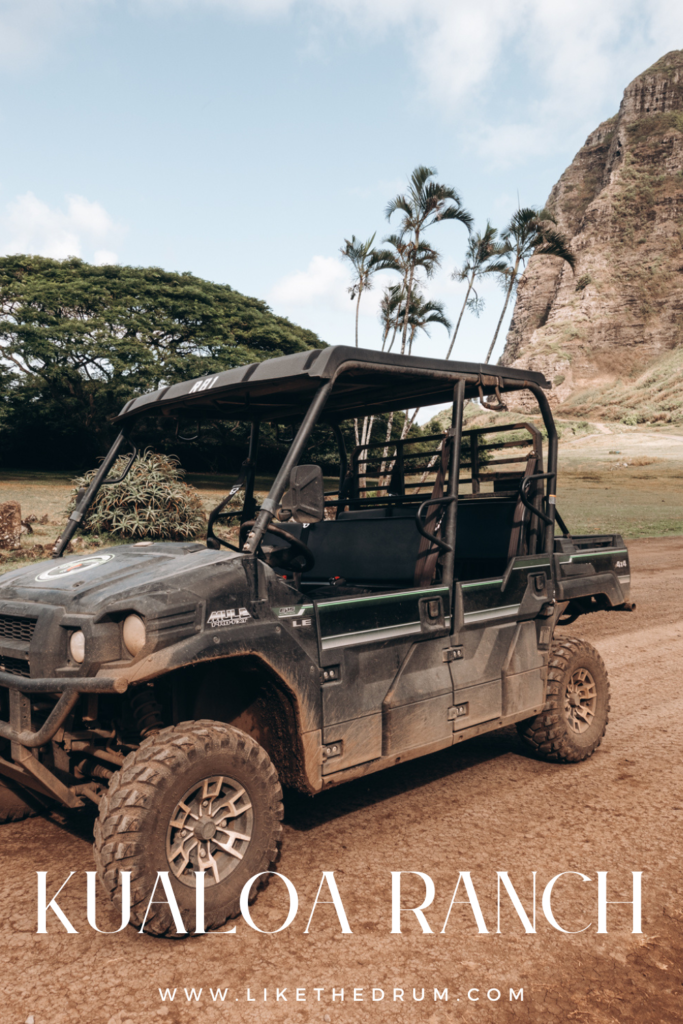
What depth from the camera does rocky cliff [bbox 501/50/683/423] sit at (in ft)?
232

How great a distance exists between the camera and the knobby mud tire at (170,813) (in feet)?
9.75

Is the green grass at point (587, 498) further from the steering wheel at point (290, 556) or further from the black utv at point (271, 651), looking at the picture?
the steering wheel at point (290, 556)

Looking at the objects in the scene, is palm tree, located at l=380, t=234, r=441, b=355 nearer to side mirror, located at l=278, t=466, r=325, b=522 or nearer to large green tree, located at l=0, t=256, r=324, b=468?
large green tree, located at l=0, t=256, r=324, b=468

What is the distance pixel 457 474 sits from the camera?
4301mm

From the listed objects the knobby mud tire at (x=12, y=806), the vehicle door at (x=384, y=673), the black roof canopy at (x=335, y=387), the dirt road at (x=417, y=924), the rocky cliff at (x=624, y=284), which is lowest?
the dirt road at (x=417, y=924)

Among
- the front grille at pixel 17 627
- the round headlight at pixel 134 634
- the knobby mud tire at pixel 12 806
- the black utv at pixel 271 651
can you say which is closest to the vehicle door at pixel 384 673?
the black utv at pixel 271 651

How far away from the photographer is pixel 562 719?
5.09 metres

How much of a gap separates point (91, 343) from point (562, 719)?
30.4 m

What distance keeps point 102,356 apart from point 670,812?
3122 centimetres

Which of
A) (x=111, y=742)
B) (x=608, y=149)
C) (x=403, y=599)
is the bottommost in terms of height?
(x=111, y=742)

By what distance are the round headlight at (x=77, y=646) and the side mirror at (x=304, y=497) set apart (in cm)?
92

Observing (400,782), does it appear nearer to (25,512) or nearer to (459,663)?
(459,663)

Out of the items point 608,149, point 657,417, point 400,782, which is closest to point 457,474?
point 400,782

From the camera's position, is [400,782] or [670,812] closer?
[670,812]
